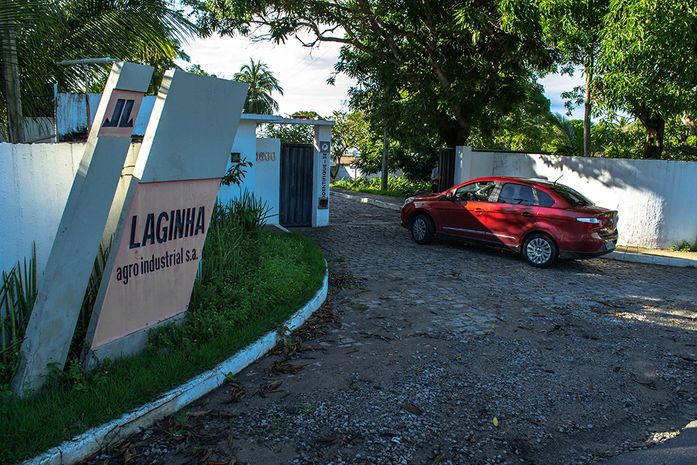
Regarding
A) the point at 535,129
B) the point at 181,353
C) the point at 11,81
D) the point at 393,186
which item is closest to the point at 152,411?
the point at 181,353

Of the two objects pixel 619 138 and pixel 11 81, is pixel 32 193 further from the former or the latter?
pixel 619 138

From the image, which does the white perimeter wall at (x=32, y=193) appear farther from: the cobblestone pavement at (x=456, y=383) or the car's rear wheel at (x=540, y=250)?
the car's rear wheel at (x=540, y=250)

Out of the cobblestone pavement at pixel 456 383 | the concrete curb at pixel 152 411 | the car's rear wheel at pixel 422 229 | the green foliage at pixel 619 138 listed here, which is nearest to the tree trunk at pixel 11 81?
the concrete curb at pixel 152 411

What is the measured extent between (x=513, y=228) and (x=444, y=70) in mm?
6302

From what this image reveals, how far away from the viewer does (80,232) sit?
14.0 feet

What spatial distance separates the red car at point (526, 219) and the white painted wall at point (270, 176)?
3636mm

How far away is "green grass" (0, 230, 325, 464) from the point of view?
148 inches

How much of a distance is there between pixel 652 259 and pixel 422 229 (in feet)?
15.5

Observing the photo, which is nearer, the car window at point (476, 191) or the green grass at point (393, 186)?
the car window at point (476, 191)

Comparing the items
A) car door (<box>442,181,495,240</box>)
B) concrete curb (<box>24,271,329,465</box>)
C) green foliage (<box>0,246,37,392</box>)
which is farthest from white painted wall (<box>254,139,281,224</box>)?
green foliage (<box>0,246,37,392</box>)

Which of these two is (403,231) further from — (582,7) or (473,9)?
(582,7)

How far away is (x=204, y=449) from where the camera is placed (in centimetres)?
391

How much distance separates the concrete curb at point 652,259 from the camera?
11609mm

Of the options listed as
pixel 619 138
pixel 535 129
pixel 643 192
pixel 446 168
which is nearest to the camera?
pixel 643 192
